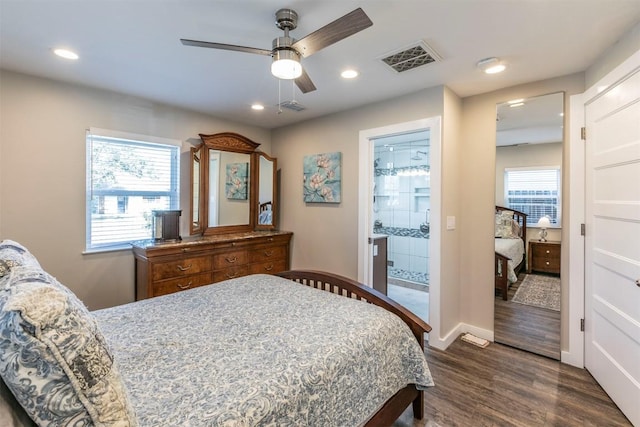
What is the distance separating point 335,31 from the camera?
1.47 meters

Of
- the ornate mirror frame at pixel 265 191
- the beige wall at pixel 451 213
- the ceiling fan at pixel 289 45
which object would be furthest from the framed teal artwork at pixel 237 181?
the beige wall at pixel 451 213

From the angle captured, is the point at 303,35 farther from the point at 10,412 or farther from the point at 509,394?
the point at 509,394

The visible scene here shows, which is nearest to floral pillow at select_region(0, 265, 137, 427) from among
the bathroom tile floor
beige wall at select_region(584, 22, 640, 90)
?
beige wall at select_region(584, 22, 640, 90)

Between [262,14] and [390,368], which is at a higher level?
[262,14]

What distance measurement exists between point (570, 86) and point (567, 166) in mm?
677

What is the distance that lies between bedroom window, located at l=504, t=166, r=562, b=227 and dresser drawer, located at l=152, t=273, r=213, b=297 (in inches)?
129

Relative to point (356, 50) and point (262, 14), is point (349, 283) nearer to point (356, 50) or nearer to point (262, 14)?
point (356, 50)

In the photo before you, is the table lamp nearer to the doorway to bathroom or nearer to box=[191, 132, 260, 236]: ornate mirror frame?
the doorway to bathroom

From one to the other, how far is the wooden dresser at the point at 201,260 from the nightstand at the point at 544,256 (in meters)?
2.82

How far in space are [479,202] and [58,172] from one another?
4.05m

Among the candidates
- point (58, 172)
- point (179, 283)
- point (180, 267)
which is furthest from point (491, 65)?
point (58, 172)

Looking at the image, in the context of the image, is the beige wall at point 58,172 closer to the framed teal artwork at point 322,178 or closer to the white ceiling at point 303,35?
the white ceiling at point 303,35

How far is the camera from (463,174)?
9.95ft

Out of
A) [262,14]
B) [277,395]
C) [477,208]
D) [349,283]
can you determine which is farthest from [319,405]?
[477,208]
